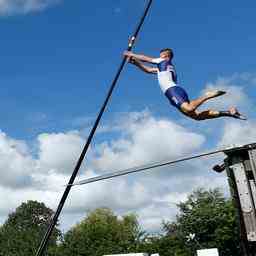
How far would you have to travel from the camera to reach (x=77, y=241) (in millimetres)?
60562

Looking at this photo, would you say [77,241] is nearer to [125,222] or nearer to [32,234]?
[32,234]

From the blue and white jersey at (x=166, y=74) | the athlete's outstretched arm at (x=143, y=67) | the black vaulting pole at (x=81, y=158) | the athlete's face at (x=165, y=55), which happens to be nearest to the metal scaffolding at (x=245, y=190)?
the black vaulting pole at (x=81, y=158)

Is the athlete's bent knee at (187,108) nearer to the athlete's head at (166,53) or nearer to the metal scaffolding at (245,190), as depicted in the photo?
the athlete's head at (166,53)

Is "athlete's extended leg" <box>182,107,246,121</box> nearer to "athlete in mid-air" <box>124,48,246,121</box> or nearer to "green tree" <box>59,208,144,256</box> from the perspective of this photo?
"athlete in mid-air" <box>124,48,246,121</box>

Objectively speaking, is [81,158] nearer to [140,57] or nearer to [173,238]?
[140,57]

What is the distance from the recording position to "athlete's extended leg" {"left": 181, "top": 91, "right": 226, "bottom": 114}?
8023 mm

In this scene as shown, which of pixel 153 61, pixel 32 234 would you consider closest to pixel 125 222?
pixel 32 234

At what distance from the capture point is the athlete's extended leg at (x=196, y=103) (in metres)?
8.02

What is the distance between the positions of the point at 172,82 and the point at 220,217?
5740 centimetres

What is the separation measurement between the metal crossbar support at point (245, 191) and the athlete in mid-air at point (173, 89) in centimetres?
196

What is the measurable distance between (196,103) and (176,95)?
0.41m

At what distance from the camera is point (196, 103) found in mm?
8117

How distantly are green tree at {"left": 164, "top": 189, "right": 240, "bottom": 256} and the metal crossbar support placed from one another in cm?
5436

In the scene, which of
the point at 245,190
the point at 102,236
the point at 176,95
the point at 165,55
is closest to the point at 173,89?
the point at 176,95
